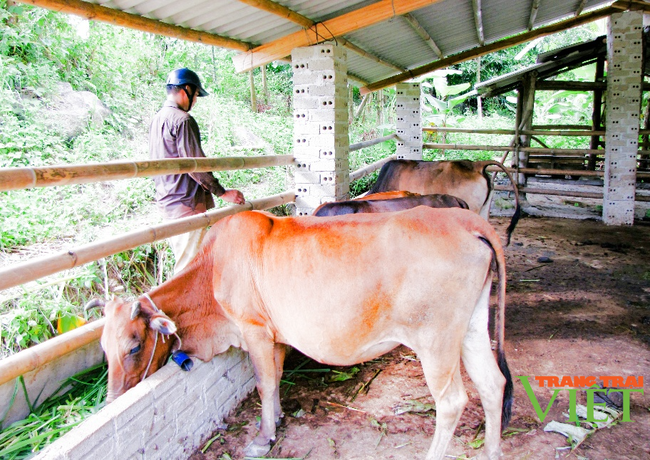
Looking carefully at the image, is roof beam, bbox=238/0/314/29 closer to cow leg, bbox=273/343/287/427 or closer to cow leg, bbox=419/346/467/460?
cow leg, bbox=273/343/287/427

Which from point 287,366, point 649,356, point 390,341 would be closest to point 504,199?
point 649,356

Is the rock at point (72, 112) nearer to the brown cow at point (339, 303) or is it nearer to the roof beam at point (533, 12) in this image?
the brown cow at point (339, 303)

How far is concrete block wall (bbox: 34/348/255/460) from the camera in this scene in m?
2.43

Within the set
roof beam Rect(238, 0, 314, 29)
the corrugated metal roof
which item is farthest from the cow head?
roof beam Rect(238, 0, 314, 29)

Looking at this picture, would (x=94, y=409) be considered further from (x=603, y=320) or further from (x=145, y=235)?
(x=603, y=320)

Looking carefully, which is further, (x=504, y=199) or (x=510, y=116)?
(x=510, y=116)

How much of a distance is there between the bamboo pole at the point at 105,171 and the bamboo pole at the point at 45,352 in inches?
36.4

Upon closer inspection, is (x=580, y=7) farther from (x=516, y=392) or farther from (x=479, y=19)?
(x=516, y=392)

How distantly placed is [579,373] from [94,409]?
11.5ft

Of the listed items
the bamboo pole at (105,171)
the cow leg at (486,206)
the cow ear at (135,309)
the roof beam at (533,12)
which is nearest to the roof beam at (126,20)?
the bamboo pole at (105,171)

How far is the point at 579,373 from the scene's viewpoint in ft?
12.8

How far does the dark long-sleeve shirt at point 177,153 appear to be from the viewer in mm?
4020

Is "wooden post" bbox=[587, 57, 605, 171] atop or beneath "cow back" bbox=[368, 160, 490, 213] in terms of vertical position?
atop

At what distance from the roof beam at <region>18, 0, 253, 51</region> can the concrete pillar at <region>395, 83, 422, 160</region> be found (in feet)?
18.8
